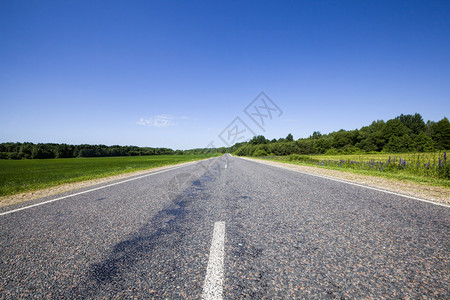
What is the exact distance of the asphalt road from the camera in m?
1.30

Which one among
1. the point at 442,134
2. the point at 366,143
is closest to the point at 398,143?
the point at 366,143

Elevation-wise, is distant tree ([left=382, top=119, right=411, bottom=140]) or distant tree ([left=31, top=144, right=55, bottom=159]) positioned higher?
distant tree ([left=382, top=119, right=411, bottom=140])

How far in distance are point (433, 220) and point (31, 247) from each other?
5.42m

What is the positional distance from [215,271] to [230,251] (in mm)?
363

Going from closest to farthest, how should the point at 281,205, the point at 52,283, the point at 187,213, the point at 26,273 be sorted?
the point at 52,283, the point at 26,273, the point at 187,213, the point at 281,205

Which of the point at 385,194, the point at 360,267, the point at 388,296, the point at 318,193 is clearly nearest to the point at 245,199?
the point at 318,193

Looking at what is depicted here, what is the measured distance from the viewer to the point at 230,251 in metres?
1.82

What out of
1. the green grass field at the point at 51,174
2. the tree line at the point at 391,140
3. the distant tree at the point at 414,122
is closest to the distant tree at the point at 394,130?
the tree line at the point at 391,140

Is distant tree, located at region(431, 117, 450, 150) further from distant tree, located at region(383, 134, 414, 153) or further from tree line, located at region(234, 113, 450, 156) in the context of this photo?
distant tree, located at region(383, 134, 414, 153)

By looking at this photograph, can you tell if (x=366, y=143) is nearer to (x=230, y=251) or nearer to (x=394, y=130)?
(x=394, y=130)

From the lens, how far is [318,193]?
14.4ft

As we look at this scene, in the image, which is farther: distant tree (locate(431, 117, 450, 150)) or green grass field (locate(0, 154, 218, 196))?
distant tree (locate(431, 117, 450, 150))

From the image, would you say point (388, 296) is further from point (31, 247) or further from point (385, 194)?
point (385, 194)

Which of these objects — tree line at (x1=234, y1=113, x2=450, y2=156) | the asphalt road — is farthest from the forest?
the asphalt road
